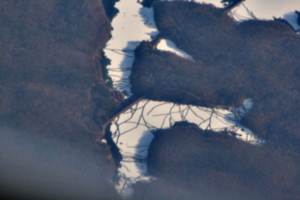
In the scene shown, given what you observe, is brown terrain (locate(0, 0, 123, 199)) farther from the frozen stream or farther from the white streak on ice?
the white streak on ice

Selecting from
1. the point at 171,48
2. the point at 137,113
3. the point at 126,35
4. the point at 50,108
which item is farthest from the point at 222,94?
the point at 50,108

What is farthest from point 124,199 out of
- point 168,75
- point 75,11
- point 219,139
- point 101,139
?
point 75,11

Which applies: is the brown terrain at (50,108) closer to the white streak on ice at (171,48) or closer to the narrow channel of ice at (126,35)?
the narrow channel of ice at (126,35)

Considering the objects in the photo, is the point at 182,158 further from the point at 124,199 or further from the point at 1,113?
the point at 1,113

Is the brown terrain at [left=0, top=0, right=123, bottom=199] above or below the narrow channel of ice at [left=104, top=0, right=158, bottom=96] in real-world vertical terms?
below

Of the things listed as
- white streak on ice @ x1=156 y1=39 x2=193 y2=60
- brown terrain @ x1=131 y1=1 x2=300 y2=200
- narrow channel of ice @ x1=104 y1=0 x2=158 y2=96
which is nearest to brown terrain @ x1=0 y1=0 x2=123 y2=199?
narrow channel of ice @ x1=104 y1=0 x2=158 y2=96

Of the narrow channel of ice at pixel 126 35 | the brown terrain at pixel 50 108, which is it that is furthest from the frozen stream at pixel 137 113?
the brown terrain at pixel 50 108

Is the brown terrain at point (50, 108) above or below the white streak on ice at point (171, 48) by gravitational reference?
below
